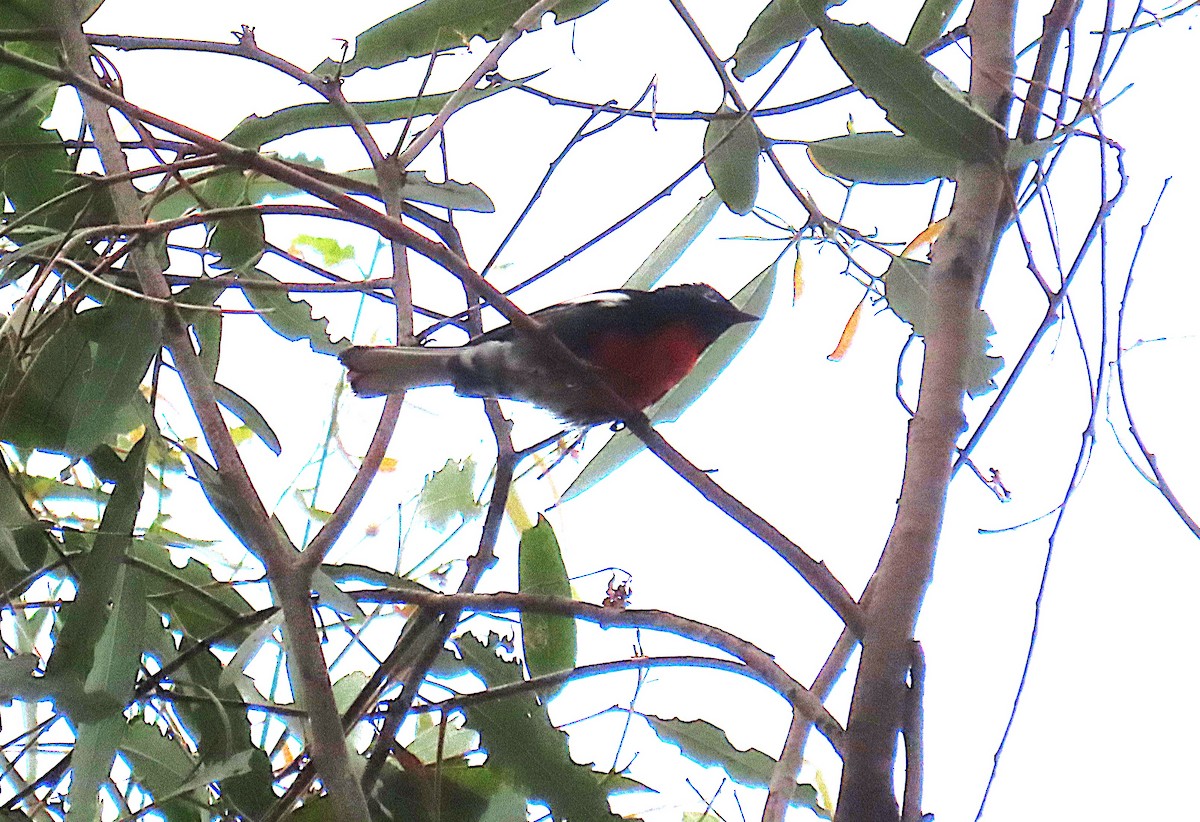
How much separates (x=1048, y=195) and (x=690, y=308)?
39.5 inches

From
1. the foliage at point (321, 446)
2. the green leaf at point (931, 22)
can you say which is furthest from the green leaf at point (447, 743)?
the green leaf at point (931, 22)

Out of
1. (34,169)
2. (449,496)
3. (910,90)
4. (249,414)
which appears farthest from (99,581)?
(910,90)

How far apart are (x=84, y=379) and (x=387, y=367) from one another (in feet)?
1.43

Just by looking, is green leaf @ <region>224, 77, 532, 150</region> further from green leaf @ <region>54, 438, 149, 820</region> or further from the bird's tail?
green leaf @ <region>54, 438, 149, 820</region>

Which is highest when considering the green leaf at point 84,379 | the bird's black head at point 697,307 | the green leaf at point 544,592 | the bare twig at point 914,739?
the bird's black head at point 697,307

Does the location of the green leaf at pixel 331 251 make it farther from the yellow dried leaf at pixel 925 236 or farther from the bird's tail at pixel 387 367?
the yellow dried leaf at pixel 925 236

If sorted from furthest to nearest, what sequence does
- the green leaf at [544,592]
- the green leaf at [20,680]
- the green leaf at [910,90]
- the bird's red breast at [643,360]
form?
the bird's red breast at [643,360] < the green leaf at [544,592] < the green leaf at [910,90] < the green leaf at [20,680]

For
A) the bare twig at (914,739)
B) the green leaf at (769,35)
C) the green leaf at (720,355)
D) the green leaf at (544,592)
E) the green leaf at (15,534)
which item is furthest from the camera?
the green leaf at (720,355)

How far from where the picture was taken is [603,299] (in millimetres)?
2408

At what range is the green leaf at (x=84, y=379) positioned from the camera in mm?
1646

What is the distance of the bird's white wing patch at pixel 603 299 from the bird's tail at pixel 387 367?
0.39 metres

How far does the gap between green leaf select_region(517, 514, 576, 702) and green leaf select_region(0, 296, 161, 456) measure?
1.88ft

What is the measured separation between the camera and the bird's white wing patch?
240 centimetres

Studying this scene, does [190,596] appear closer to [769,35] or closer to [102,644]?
[102,644]
